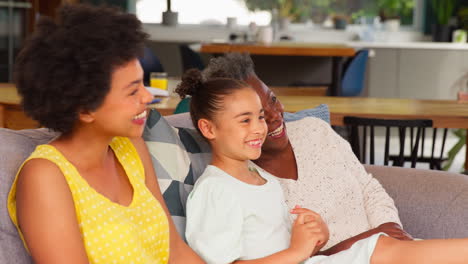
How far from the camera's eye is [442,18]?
7695 millimetres

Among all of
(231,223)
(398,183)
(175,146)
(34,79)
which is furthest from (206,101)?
(398,183)

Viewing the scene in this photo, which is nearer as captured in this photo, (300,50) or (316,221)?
(316,221)

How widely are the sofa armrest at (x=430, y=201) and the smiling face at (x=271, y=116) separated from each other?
471mm

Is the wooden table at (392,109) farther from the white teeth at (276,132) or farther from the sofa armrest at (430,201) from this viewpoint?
the white teeth at (276,132)

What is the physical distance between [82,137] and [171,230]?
0.31m

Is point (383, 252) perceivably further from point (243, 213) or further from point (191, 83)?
point (191, 83)

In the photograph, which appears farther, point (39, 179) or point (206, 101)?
point (206, 101)

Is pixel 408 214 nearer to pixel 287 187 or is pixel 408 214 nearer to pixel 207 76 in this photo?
pixel 287 187

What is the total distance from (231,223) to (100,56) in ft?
1.80

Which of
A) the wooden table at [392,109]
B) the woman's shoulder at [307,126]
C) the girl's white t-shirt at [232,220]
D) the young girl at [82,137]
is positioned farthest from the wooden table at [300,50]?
the young girl at [82,137]

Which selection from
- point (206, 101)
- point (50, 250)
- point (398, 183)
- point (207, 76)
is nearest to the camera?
point (50, 250)

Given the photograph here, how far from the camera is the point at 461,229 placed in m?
2.26

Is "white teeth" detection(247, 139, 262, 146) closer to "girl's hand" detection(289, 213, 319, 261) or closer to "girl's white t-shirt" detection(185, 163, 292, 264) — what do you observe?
"girl's white t-shirt" detection(185, 163, 292, 264)

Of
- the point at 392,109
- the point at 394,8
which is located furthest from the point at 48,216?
the point at 394,8
